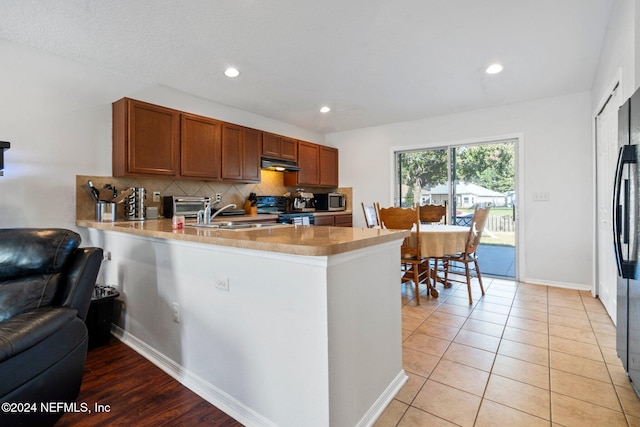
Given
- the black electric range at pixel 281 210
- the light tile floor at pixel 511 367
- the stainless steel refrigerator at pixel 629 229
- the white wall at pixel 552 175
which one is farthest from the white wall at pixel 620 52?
the black electric range at pixel 281 210

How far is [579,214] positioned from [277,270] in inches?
162

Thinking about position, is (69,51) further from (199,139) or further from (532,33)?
(532,33)

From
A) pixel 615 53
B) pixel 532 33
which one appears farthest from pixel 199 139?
pixel 615 53

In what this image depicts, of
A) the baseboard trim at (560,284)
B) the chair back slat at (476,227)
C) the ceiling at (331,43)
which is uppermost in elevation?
the ceiling at (331,43)

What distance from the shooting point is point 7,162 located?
8.26 ft

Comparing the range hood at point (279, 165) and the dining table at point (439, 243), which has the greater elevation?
the range hood at point (279, 165)

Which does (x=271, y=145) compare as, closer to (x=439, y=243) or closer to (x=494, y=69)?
(x=439, y=243)

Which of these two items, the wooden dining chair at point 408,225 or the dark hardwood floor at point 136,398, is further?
the wooden dining chair at point 408,225

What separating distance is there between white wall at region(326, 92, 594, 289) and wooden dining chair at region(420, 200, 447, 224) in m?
1.01

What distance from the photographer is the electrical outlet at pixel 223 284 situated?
1565 mm

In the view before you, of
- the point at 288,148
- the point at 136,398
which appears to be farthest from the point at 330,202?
the point at 136,398

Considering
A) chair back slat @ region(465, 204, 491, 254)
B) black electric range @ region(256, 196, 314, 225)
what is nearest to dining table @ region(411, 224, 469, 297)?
chair back slat @ region(465, 204, 491, 254)

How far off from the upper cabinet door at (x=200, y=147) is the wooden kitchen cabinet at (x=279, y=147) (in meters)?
0.76

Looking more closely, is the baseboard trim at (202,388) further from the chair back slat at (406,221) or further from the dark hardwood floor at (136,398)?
the chair back slat at (406,221)
